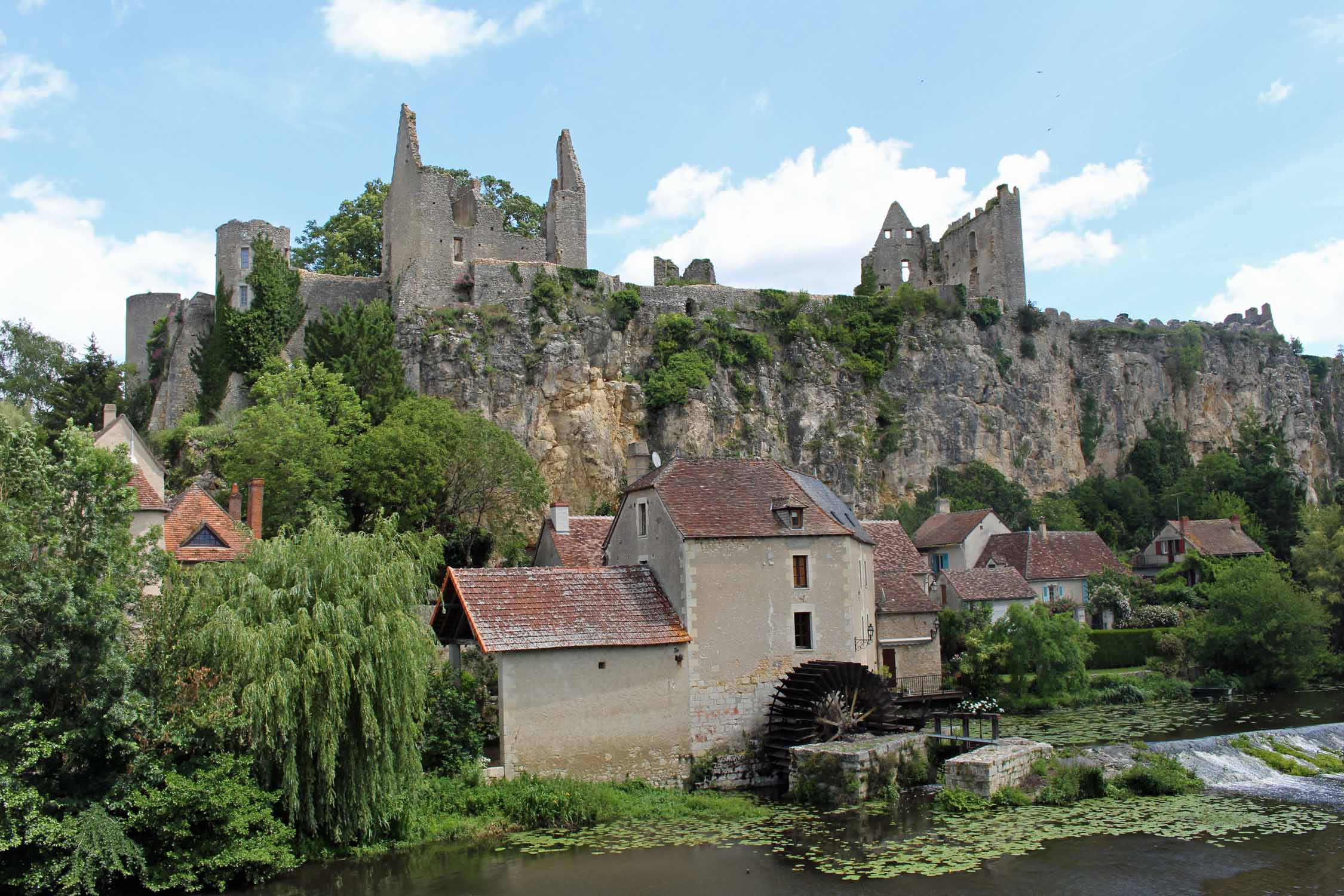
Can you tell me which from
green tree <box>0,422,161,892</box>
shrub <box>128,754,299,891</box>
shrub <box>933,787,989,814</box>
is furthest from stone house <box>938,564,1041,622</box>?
green tree <box>0,422,161,892</box>

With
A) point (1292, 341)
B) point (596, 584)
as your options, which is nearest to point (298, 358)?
point (596, 584)

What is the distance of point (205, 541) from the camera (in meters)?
27.7

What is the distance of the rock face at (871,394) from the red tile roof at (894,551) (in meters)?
11.9

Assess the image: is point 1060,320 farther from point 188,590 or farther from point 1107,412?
point 188,590

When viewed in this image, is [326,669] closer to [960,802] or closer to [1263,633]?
[960,802]

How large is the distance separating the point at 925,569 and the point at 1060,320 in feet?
110

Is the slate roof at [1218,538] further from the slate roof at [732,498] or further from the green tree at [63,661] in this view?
the green tree at [63,661]

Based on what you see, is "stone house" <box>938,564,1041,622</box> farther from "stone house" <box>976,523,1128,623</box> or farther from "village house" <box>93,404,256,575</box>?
"village house" <box>93,404,256,575</box>

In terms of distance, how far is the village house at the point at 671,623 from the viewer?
20.3m

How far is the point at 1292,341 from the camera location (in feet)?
237

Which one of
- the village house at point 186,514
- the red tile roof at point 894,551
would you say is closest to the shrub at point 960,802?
the red tile roof at point 894,551

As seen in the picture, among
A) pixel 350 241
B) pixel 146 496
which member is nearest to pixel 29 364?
pixel 350 241

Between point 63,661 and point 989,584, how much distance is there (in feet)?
113

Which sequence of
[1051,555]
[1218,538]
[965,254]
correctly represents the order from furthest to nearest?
[965,254]
[1218,538]
[1051,555]
